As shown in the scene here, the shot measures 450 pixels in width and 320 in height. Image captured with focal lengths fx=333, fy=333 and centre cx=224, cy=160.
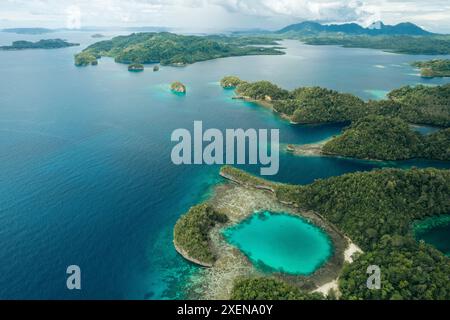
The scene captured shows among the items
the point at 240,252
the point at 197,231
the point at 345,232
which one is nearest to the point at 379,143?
the point at 345,232

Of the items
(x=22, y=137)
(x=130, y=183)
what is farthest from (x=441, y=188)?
(x=22, y=137)

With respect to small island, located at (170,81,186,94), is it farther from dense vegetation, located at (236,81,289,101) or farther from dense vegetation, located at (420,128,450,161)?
dense vegetation, located at (420,128,450,161)

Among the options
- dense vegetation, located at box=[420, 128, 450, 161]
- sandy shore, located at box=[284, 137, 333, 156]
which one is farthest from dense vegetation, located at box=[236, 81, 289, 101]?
dense vegetation, located at box=[420, 128, 450, 161]

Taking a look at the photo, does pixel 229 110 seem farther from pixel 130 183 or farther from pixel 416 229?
pixel 416 229

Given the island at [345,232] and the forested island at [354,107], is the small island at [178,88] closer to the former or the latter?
the forested island at [354,107]

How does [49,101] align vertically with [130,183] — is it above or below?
above

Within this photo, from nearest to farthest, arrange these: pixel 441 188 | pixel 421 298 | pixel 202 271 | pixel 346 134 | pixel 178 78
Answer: pixel 421 298 < pixel 202 271 < pixel 441 188 < pixel 346 134 < pixel 178 78

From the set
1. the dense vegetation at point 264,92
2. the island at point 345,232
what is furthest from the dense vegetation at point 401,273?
the dense vegetation at point 264,92

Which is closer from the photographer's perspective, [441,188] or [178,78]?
[441,188]
